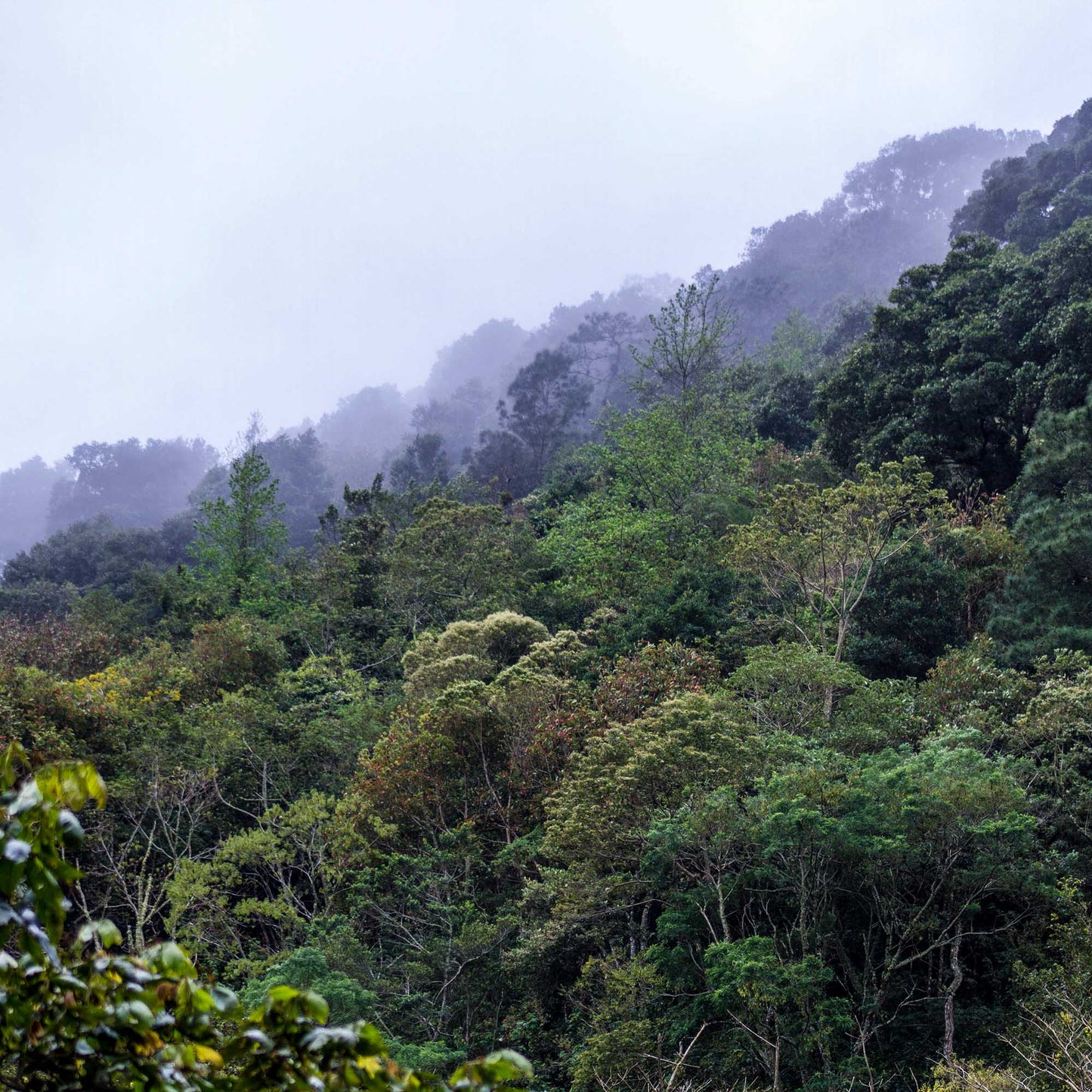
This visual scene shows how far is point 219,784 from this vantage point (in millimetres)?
15203

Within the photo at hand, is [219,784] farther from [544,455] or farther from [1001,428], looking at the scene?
[544,455]

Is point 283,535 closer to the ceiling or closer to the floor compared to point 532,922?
closer to the ceiling

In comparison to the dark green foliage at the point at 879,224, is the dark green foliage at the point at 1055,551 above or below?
below

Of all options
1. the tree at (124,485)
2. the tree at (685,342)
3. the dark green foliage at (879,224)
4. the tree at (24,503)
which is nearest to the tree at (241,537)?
the tree at (685,342)

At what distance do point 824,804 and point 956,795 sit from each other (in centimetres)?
119

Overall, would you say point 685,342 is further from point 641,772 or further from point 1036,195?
point 641,772

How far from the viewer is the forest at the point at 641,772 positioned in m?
6.91

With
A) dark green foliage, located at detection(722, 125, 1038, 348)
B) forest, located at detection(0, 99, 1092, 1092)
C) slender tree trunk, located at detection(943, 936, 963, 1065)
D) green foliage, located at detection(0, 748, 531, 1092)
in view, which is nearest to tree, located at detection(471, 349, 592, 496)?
forest, located at detection(0, 99, 1092, 1092)

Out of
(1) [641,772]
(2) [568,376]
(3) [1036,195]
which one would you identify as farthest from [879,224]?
(1) [641,772]

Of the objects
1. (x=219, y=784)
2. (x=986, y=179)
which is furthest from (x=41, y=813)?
(x=986, y=179)

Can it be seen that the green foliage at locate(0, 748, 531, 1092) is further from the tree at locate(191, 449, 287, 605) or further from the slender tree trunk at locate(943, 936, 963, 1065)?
the tree at locate(191, 449, 287, 605)

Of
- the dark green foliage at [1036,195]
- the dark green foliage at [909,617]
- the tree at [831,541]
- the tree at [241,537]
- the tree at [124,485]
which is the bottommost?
the dark green foliage at [909,617]

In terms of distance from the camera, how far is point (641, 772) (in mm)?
9742

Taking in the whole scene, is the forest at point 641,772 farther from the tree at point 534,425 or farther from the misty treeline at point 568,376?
the misty treeline at point 568,376
